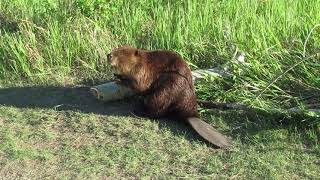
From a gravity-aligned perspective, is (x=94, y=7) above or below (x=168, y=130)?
above

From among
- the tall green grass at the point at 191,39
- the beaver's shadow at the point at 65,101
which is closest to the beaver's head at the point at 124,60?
the beaver's shadow at the point at 65,101

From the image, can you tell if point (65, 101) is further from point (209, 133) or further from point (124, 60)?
point (209, 133)

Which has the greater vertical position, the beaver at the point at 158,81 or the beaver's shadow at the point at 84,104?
the beaver at the point at 158,81

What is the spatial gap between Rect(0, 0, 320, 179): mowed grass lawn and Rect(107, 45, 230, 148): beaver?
0.44 ft

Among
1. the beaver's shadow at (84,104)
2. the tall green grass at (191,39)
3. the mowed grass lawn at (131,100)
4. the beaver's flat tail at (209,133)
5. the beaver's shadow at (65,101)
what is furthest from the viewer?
the tall green grass at (191,39)

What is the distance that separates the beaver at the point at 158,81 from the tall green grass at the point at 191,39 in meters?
0.49

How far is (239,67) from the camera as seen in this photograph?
550cm

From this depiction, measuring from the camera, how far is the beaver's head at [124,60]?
4.92 m

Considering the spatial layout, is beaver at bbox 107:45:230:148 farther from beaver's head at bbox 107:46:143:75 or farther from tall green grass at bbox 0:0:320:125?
tall green grass at bbox 0:0:320:125

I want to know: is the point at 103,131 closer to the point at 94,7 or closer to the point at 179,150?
the point at 179,150

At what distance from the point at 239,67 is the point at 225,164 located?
1385mm

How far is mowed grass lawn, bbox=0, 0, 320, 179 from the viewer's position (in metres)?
4.41

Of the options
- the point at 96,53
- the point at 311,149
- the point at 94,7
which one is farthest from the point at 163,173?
the point at 94,7

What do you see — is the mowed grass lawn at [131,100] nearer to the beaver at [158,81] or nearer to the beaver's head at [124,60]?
the beaver at [158,81]
